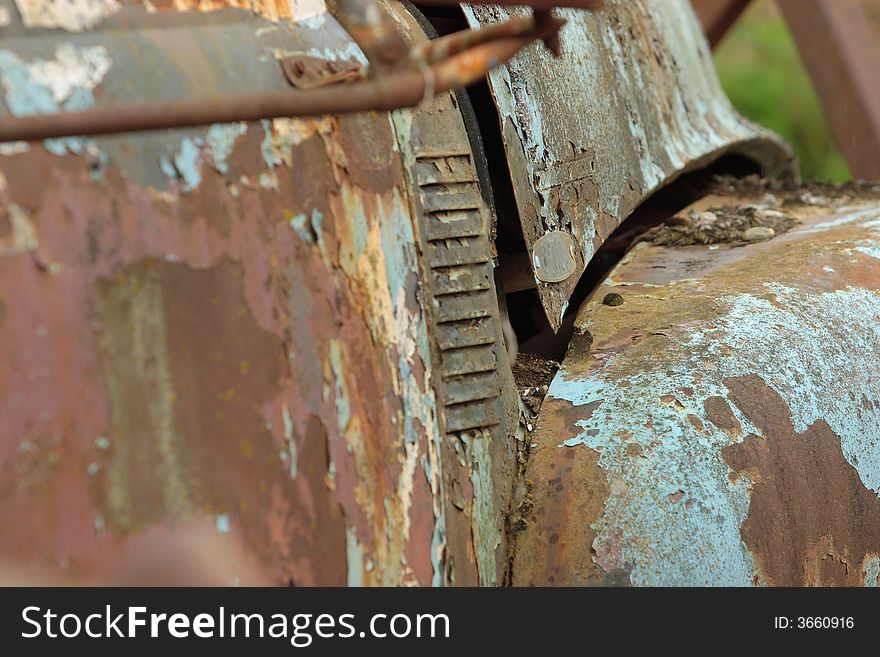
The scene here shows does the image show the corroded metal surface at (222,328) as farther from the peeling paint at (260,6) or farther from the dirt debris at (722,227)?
the dirt debris at (722,227)

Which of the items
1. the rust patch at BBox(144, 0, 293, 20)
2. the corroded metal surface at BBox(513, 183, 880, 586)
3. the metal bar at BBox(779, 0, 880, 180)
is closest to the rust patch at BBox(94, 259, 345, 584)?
the rust patch at BBox(144, 0, 293, 20)

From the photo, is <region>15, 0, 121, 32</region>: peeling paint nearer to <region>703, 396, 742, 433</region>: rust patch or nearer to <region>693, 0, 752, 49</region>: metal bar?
<region>703, 396, 742, 433</region>: rust patch

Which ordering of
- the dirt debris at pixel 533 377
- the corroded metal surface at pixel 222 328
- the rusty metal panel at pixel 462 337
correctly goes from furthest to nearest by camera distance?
the dirt debris at pixel 533 377 < the rusty metal panel at pixel 462 337 < the corroded metal surface at pixel 222 328

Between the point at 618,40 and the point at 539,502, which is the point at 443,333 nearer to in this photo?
the point at 539,502

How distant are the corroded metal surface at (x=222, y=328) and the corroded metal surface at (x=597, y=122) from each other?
0.32 meters

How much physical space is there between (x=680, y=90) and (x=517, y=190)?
0.96 meters

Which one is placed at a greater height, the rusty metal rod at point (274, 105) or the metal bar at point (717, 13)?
the metal bar at point (717, 13)

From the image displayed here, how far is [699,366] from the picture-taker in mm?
1480

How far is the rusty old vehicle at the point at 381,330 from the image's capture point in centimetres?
93

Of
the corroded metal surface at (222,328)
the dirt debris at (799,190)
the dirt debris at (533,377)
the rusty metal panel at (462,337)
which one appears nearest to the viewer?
the corroded metal surface at (222,328)

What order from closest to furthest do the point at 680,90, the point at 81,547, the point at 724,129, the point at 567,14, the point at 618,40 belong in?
the point at 81,547
the point at 567,14
the point at 618,40
the point at 680,90
the point at 724,129

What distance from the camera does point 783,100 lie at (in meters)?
7.52
